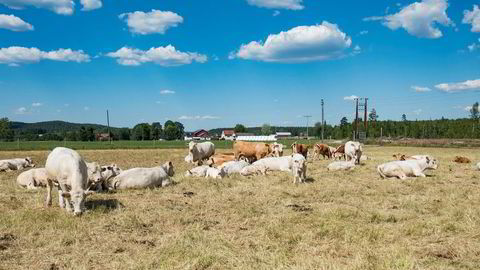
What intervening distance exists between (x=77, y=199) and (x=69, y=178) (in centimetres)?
94

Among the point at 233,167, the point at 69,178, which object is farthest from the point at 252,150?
the point at 69,178

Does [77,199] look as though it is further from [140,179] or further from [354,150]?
[354,150]

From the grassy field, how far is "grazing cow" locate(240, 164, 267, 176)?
16.6 feet

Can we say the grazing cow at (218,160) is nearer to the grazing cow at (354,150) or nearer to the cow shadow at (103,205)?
the grazing cow at (354,150)

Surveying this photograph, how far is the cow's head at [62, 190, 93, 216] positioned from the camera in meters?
11.0

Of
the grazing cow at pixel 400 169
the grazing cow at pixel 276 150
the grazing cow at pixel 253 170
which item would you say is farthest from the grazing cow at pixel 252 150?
the grazing cow at pixel 400 169

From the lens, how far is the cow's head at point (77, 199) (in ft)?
36.0

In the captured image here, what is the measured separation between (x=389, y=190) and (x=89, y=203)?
31.6ft

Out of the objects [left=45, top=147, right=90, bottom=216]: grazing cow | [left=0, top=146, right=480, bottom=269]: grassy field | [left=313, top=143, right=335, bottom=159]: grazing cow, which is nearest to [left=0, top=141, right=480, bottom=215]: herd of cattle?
[left=45, top=147, right=90, bottom=216]: grazing cow

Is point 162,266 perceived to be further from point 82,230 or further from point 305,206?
point 305,206

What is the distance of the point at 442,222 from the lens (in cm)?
992

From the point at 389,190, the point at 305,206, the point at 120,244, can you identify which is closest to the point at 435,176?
the point at 389,190

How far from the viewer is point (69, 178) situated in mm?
11797

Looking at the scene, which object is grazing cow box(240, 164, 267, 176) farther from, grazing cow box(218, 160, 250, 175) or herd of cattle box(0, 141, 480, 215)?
grazing cow box(218, 160, 250, 175)
